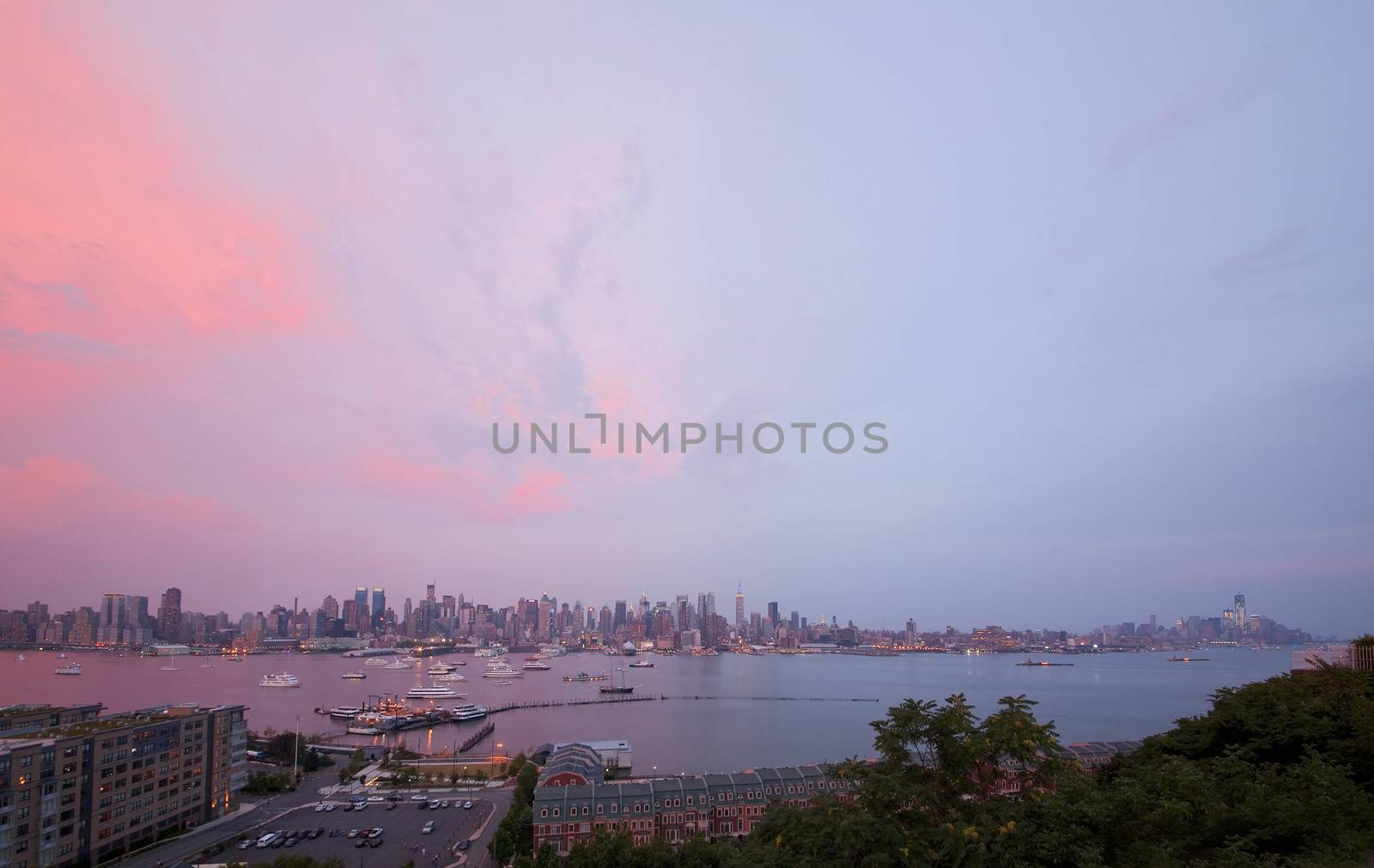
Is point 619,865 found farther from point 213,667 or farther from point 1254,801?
point 213,667

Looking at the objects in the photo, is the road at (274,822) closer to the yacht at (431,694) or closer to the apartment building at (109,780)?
the apartment building at (109,780)

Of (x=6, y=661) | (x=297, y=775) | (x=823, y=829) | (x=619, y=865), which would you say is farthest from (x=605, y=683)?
(x=6, y=661)

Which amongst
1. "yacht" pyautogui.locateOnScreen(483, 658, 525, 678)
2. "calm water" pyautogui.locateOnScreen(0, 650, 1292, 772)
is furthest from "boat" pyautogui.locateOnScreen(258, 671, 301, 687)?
"yacht" pyautogui.locateOnScreen(483, 658, 525, 678)

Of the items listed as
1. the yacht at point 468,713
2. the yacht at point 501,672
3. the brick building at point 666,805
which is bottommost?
the yacht at point 501,672

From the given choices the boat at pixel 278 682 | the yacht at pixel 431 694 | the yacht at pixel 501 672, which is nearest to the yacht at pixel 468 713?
the yacht at pixel 431 694

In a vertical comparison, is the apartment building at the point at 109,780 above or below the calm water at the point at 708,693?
above

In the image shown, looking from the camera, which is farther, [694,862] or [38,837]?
[38,837]
